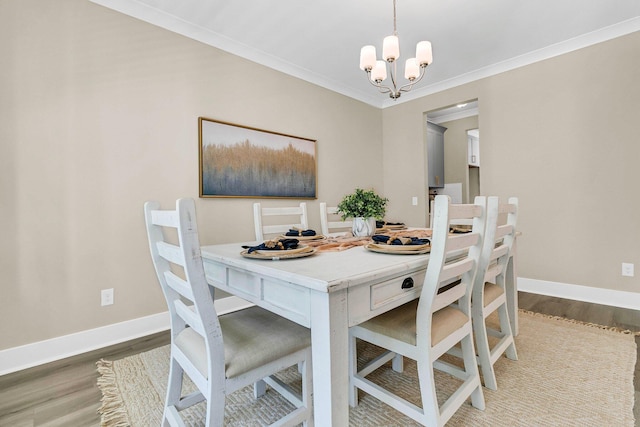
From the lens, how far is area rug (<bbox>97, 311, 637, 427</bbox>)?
133cm

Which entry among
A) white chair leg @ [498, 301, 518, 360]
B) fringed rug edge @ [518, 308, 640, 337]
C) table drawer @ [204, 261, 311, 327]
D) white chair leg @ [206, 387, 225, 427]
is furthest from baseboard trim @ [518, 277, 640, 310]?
white chair leg @ [206, 387, 225, 427]

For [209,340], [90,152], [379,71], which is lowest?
[209,340]

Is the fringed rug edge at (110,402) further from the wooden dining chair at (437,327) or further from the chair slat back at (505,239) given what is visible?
the chair slat back at (505,239)

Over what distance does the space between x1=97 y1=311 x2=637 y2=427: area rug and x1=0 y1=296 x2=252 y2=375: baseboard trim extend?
304mm

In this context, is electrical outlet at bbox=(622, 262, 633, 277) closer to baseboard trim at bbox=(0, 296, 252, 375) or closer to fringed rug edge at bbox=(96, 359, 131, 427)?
fringed rug edge at bbox=(96, 359, 131, 427)

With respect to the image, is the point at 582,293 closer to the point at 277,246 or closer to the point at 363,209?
the point at 363,209

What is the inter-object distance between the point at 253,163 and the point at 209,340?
88.7 inches

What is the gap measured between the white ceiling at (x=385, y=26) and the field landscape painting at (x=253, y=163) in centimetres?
78

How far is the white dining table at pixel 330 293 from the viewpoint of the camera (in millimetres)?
891

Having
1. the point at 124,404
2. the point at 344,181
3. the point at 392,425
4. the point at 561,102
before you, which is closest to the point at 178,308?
the point at 124,404

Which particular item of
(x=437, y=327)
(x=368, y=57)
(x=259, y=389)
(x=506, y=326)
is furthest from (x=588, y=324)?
(x=368, y=57)

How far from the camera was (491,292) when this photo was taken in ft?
5.66

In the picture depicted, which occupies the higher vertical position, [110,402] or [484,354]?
[484,354]

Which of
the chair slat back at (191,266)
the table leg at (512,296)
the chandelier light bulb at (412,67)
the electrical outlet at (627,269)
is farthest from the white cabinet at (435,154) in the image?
the chair slat back at (191,266)
